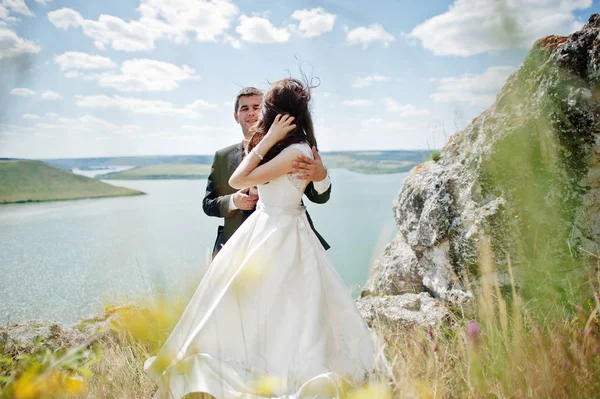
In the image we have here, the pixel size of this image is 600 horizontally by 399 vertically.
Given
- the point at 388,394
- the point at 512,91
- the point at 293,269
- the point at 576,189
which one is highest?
the point at 512,91

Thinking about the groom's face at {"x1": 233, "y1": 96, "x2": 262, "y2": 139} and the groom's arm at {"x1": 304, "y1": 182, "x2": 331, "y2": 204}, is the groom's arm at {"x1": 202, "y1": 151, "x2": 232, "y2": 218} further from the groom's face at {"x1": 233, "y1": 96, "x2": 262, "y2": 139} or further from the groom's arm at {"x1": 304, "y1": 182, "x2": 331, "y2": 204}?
the groom's arm at {"x1": 304, "y1": 182, "x2": 331, "y2": 204}

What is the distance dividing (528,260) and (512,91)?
162 cm

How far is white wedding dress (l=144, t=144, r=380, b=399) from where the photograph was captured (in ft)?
7.57

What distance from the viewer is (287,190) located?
2.86 metres

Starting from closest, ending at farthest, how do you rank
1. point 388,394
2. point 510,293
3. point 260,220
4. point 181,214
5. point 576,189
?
point 388,394 → point 260,220 → point 576,189 → point 510,293 → point 181,214

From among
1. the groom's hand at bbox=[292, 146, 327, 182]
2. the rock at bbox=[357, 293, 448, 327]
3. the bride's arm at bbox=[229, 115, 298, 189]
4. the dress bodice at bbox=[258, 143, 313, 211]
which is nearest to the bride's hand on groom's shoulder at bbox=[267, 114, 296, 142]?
the bride's arm at bbox=[229, 115, 298, 189]

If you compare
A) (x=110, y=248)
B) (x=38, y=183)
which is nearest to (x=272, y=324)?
(x=110, y=248)

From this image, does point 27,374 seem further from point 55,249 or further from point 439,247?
point 55,249

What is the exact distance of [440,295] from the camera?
3.93 meters

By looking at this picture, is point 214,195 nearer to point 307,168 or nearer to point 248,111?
point 248,111

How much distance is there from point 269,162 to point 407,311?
7.27ft

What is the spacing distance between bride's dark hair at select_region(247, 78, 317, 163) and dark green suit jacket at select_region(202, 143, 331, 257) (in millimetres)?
1253

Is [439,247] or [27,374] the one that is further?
[439,247]

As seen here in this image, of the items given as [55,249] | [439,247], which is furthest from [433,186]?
[55,249]
